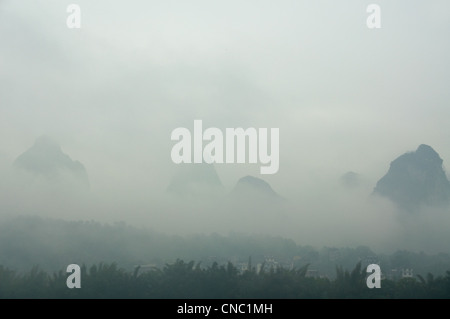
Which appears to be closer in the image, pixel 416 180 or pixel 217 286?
pixel 217 286

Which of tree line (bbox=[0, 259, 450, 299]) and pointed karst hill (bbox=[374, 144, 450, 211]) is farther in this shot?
pointed karst hill (bbox=[374, 144, 450, 211])

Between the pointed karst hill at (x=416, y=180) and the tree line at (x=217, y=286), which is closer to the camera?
the tree line at (x=217, y=286)
